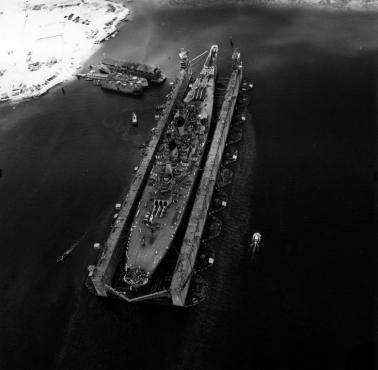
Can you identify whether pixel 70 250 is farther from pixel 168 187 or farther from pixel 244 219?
pixel 244 219

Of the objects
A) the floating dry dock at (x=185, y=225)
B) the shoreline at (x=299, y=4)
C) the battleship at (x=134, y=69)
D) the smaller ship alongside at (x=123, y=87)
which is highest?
the shoreline at (x=299, y=4)

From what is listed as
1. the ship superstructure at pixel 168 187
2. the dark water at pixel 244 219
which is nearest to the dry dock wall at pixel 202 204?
the ship superstructure at pixel 168 187

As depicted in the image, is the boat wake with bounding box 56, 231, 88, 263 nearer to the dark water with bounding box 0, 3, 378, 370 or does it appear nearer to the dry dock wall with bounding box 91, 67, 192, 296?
the dark water with bounding box 0, 3, 378, 370

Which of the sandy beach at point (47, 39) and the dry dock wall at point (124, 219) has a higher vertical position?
the sandy beach at point (47, 39)

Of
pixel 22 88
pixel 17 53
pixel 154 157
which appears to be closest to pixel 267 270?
pixel 154 157

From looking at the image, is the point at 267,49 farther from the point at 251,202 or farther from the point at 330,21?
the point at 251,202

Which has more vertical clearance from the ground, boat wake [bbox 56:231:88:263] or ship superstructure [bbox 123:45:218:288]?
ship superstructure [bbox 123:45:218:288]

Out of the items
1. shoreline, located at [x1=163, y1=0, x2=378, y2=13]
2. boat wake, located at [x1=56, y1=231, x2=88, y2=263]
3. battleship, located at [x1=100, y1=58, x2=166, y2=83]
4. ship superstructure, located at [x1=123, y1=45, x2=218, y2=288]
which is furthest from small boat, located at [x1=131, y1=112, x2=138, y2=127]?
shoreline, located at [x1=163, y1=0, x2=378, y2=13]

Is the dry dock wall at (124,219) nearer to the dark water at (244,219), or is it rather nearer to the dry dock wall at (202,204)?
the dark water at (244,219)
